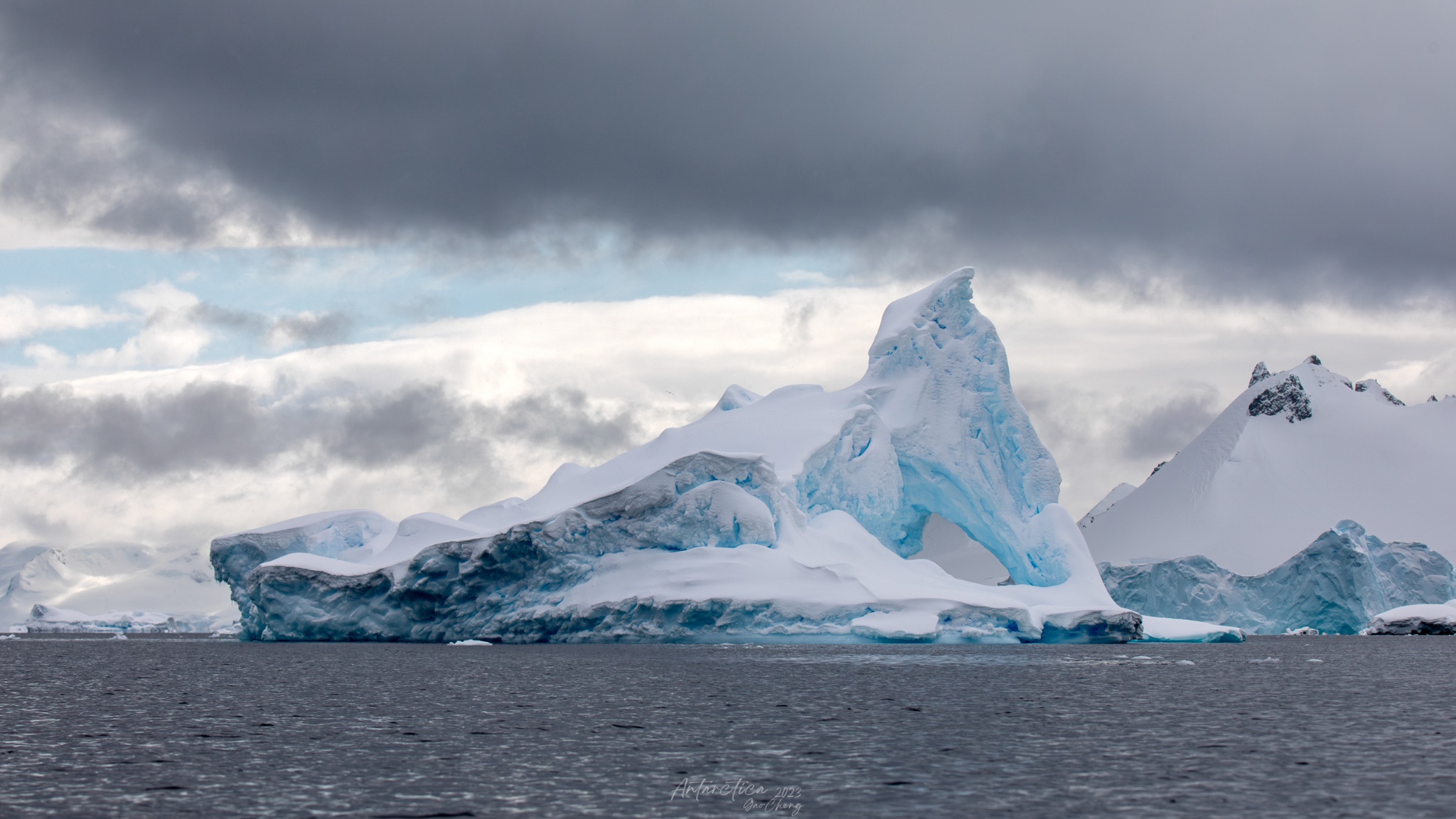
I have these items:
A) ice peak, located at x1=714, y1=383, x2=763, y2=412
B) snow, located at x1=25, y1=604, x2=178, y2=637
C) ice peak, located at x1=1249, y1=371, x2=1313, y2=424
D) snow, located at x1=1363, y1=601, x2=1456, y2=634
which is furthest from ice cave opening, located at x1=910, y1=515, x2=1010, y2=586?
snow, located at x1=25, y1=604, x2=178, y2=637

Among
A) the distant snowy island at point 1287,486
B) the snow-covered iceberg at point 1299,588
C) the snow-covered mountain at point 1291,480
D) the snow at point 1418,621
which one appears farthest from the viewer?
the snow-covered mountain at point 1291,480

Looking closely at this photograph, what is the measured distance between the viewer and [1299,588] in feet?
288

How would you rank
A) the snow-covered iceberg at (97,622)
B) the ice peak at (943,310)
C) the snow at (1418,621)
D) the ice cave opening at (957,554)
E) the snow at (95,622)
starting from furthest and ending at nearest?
the snow at (95,622) → the snow-covered iceberg at (97,622) → the ice cave opening at (957,554) → the snow at (1418,621) → the ice peak at (943,310)

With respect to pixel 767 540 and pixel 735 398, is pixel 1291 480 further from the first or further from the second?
pixel 767 540

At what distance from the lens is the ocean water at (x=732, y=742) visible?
1423 cm

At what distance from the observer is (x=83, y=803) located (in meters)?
14.0

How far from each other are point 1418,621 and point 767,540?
2090 inches

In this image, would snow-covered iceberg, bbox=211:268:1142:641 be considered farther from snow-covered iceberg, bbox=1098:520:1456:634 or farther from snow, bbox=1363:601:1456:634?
snow-covered iceberg, bbox=1098:520:1456:634

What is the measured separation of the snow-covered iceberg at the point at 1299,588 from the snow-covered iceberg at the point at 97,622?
129371 millimetres

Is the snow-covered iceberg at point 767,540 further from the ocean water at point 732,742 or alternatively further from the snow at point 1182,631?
the ocean water at point 732,742

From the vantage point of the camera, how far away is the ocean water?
14.2 m

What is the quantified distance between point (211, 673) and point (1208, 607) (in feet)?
242

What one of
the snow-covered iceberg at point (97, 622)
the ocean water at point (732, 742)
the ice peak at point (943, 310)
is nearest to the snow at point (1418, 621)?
the ice peak at point (943, 310)

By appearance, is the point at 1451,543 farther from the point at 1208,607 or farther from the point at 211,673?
the point at 211,673
